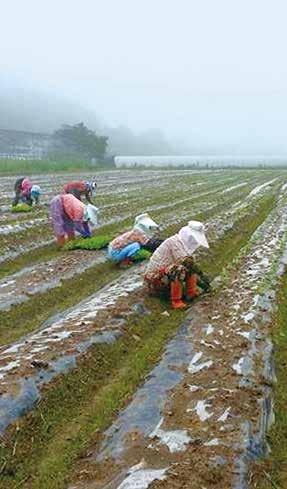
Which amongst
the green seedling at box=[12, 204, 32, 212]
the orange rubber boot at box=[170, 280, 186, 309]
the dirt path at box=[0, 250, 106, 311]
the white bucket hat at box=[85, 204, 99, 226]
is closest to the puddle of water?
the orange rubber boot at box=[170, 280, 186, 309]

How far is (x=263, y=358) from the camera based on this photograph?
601 centimetres

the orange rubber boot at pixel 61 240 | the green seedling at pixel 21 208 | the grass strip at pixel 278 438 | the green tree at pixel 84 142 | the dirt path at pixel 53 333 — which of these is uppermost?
the green tree at pixel 84 142

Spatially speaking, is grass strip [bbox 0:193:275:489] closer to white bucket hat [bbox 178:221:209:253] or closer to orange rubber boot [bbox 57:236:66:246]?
white bucket hat [bbox 178:221:209:253]

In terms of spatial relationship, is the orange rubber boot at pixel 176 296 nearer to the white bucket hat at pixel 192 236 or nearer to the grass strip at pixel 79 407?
the grass strip at pixel 79 407

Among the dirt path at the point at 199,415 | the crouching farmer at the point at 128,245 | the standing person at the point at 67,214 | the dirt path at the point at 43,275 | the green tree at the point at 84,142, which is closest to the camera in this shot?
the dirt path at the point at 199,415

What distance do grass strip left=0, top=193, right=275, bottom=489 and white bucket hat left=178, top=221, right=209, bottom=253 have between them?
928 millimetres

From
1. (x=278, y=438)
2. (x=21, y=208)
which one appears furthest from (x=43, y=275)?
(x=21, y=208)

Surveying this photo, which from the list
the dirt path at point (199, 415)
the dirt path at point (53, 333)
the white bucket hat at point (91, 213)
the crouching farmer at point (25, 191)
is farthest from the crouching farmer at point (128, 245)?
the crouching farmer at point (25, 191)

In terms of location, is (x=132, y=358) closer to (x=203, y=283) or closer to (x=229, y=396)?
(x=229, y=396)

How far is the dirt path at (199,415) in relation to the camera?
12.9 feet

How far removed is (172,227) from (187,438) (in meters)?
10.8

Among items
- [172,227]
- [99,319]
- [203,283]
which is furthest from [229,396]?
[172,227]

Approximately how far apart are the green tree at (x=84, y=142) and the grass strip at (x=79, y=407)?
52977mm

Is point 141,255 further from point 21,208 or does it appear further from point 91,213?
point 21,208
